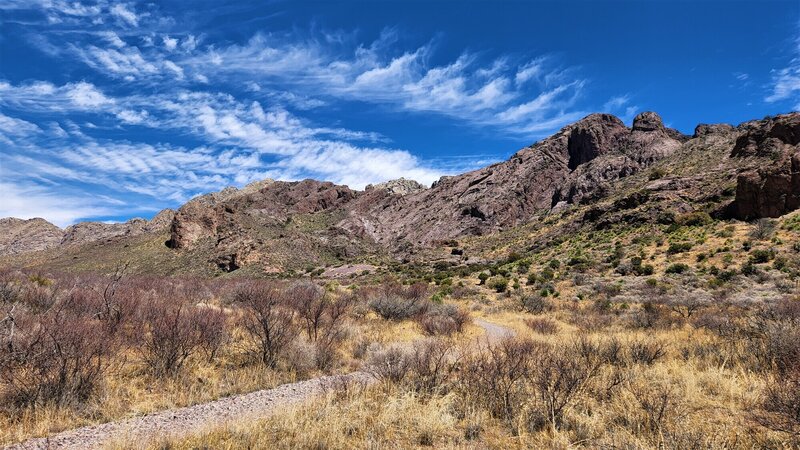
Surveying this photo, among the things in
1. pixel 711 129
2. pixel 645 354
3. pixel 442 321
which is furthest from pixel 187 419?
pixel 711 129

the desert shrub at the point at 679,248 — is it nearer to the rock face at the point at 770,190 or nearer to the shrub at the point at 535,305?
the rock face at the point at 770,190

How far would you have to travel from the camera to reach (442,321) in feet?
46.5

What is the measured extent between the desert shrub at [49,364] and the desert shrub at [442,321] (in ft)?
30.4

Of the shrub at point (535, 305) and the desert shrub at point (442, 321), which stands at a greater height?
the desert shrub at point (442, 321)

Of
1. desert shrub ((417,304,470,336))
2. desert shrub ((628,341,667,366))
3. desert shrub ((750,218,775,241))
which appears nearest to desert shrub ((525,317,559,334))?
desert shrub ((417,304,470,336))

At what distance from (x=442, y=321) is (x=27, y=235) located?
569 feet

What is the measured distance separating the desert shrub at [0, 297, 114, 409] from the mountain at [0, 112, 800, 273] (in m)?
44.8

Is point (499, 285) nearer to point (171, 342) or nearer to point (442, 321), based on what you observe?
point (442, 321)

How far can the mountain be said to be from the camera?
144ft

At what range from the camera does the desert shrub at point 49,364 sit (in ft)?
18.2

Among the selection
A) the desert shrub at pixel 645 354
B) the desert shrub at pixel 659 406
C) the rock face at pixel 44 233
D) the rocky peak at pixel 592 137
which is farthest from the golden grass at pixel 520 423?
the rock face at pixel 44 233

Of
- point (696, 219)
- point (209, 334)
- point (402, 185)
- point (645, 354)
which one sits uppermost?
point (402, 185)

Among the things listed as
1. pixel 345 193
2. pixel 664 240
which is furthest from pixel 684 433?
pixel 345 193

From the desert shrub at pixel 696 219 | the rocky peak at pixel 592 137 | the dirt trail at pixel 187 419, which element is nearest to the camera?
the dirt trail at pixel 187 419
